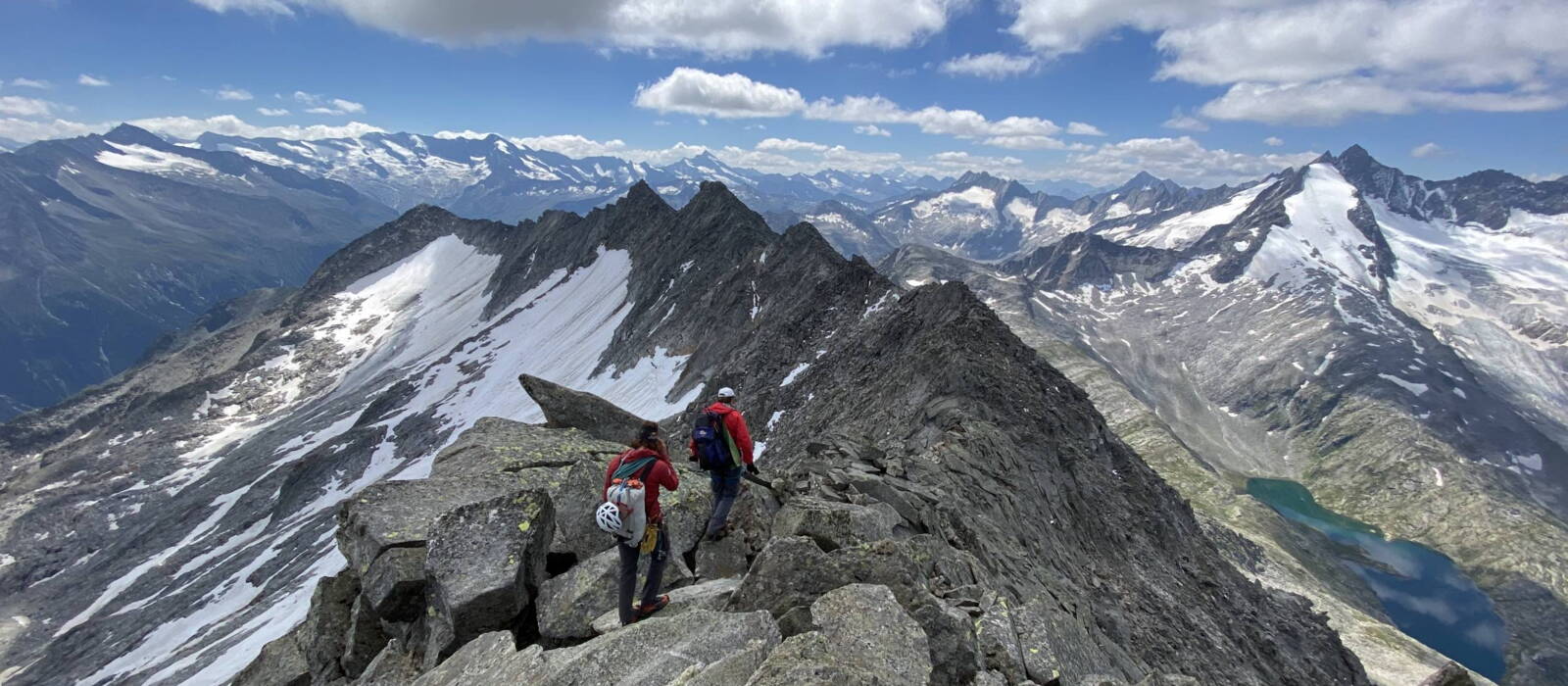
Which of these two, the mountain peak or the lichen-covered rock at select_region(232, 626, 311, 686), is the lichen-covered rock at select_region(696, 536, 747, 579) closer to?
the lichen-covered rock at select_region(232, 626, 311, 686)

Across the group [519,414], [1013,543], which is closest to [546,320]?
[519,414]

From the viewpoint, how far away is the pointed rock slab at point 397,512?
15922mm

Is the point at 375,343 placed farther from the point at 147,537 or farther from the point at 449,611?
the point at 449,611

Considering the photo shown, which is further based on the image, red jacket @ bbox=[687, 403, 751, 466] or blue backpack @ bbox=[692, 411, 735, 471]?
red jacket @ bbox=[687, 403, 751, 466]

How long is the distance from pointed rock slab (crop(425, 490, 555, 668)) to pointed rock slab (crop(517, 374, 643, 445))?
11769mm

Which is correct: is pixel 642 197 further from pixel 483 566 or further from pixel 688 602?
pixel 688 602

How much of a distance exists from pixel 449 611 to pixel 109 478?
151828 millimetres

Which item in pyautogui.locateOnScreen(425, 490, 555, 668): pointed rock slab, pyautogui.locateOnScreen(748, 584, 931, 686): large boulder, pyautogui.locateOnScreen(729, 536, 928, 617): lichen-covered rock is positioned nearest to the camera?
pyautogui.locateOnScreen(748, 584, 931, 686): large boulder

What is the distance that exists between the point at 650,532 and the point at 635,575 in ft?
3.07

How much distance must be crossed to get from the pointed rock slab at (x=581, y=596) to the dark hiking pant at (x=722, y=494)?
2.07 metres

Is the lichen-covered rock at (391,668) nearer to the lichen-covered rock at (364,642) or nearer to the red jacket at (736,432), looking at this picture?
the lichen-covered rock at (364,642)

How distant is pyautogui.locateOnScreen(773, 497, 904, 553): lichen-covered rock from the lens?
1472 cm

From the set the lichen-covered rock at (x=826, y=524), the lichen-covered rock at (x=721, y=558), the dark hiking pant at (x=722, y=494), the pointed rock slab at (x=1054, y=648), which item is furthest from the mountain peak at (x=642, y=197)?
the pointed rock slab at (x=1054, y=648)

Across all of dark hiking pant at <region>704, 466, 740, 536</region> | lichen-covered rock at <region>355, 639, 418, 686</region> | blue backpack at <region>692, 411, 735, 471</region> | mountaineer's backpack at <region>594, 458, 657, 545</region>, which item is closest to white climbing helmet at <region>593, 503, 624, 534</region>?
mountaineer's backpack at <region>594, 458, 657, 545</region>
